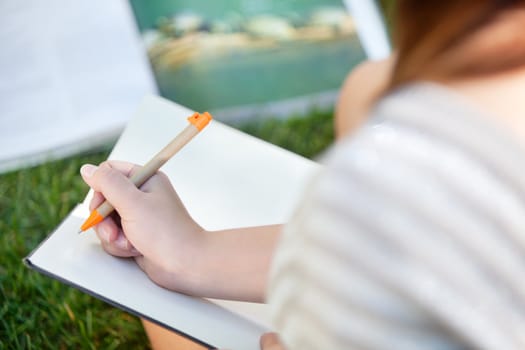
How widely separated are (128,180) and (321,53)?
531mm

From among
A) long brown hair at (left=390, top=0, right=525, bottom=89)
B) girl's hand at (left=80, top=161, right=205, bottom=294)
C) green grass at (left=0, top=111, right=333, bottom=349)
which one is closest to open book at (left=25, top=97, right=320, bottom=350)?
girl's hand at (left=80, top=161, right=205, bottom=294)

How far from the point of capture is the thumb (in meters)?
0.60

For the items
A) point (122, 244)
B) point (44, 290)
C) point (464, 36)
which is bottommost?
point (44, 290)

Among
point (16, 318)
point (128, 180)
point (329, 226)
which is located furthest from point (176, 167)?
point (329, 226)

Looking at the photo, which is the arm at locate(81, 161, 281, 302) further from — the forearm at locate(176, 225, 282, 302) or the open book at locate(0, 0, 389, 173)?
the open book at locate(0, 0, 389, 173)

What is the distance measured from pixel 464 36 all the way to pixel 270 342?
31cm

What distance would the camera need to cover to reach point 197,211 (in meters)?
0.70

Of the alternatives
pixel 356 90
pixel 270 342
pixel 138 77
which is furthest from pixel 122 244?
pixel 138 77

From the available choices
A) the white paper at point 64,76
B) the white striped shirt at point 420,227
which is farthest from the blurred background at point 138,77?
the white striped shirt at point 420,227

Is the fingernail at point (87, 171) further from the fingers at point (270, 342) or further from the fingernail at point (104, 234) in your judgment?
the fingers at point (270, 342)

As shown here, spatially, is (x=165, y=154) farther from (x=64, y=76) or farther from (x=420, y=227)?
(x=64, y=76)

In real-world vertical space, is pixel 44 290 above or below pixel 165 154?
below

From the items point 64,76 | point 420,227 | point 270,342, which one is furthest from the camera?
point 64,76

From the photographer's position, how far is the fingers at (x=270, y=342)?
56 centimetres
